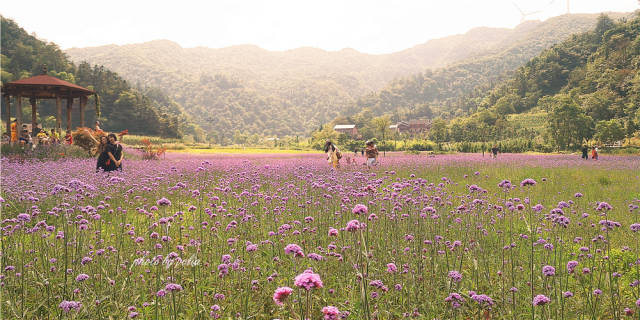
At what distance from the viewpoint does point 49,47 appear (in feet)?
258

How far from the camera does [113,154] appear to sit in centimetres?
1024

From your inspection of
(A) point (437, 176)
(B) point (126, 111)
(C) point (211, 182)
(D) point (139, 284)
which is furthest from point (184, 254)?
(B) point (126, 111)

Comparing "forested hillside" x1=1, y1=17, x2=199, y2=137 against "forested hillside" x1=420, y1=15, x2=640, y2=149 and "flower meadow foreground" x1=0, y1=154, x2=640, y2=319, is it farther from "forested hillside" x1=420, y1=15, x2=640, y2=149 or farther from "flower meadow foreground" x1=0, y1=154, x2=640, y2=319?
"flower meadow foreground" x1=0, y1=154, x2=640, y2=319

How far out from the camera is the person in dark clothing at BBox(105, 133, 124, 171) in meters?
10.1

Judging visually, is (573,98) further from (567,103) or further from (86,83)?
(86,83)

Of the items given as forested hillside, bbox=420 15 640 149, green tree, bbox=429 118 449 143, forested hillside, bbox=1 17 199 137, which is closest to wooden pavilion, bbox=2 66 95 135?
forested hillside, bbox=420 15 640 149

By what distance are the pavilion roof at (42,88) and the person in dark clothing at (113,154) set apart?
36.8 ft

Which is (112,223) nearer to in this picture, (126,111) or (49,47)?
(126,111)

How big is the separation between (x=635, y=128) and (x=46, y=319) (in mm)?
55993

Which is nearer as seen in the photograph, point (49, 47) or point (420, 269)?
point (420, 269)

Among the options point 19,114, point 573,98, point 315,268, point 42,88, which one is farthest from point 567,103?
point 19,114

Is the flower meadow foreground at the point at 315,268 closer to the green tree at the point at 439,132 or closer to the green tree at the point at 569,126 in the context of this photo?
the green tree at the point at 569,126

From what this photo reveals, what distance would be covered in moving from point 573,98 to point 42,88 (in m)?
80.1

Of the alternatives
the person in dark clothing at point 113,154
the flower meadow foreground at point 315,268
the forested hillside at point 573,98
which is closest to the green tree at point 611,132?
the forested hillside at point 573,98
